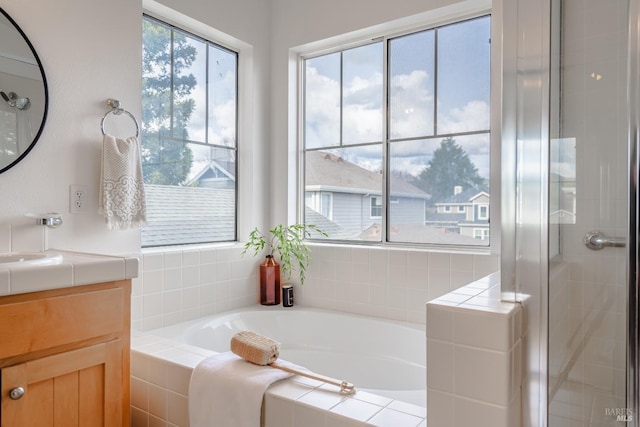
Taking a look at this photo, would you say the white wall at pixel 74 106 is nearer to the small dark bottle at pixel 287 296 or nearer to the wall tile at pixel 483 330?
the small dark bottle at pixel 287 296

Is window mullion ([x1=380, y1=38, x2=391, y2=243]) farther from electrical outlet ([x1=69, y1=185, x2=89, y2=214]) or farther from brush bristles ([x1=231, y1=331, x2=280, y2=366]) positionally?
electrical outlet ([x1=69, y1=185, x2=89, y2=214])

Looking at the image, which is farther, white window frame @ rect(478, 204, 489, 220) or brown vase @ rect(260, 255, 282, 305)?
brown vase @ rect(260, 255, 282, 305)

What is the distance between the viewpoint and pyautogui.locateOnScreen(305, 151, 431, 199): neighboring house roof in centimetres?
264

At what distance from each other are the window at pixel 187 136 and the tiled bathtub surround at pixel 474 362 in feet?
6.10

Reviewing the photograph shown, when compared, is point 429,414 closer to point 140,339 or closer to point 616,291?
point 616,291

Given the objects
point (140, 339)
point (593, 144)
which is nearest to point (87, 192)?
point (140, 339)

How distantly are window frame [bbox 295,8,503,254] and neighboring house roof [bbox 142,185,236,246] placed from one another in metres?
0.55

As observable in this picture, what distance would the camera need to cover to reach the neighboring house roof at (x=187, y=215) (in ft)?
7.83

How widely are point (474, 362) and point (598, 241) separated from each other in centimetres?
62

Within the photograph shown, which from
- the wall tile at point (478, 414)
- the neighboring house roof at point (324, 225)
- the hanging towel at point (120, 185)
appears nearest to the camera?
the wall tile at point (478, 414)

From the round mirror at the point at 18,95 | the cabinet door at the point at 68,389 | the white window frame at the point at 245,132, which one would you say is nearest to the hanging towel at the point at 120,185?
the round mirror at the point at 18,95

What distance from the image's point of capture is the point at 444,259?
90.9 inches

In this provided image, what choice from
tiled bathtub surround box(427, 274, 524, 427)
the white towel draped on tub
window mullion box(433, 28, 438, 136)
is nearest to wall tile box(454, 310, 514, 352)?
tiled bathtub surround box(427, 274, 524, 427)

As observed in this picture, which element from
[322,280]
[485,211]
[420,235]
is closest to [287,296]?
[322,280]
